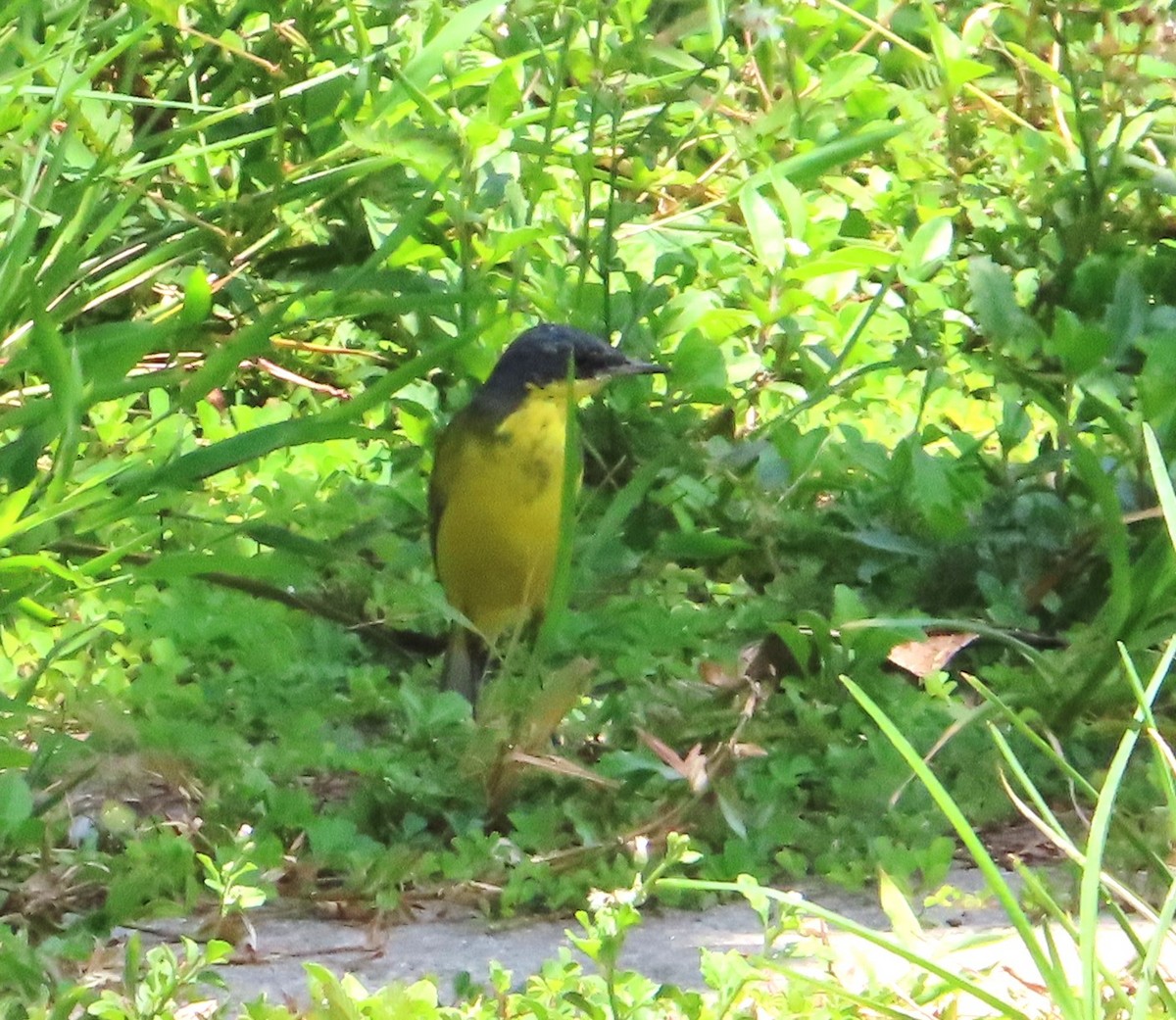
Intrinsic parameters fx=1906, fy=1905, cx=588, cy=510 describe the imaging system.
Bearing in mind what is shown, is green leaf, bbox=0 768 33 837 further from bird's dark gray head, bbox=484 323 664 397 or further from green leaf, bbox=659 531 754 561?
bird's dark gray head, bbox=484 323 664 397

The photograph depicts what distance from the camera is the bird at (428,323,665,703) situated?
4.70 meters

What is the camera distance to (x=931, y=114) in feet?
21.8

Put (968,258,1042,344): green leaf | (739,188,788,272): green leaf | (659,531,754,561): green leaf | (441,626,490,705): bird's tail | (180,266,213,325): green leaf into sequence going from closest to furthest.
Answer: (180,266,213,325): green leaf
(441,626,490,705): bird's tail
(968,258,1042,344): green leaf
(659,531,754,561): green leaf
(739,188,788,272): green leaf

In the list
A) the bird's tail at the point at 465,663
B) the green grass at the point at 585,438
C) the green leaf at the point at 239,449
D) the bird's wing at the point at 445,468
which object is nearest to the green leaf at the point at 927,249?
the green grass at the point at 585,438

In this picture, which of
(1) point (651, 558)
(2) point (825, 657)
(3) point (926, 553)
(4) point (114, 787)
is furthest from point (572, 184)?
(4) point (114, 787)

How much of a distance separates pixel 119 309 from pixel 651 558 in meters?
2.09

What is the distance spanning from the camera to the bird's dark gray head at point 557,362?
4824 millimetres

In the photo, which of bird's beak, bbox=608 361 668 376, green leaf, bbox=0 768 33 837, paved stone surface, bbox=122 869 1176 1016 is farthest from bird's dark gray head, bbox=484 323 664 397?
green leaf, bbox=0 768 33 837

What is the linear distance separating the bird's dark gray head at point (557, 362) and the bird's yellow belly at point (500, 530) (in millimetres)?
134

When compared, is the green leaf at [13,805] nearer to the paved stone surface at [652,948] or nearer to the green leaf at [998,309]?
the paved stone surface at [652,948]

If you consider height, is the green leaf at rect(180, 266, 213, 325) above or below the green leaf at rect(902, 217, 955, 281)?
above

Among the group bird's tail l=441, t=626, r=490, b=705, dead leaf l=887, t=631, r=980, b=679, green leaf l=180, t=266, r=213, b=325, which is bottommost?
bird's tail l=441, t=626, r=490, b=705

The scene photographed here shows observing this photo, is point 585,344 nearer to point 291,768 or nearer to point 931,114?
point 291,768

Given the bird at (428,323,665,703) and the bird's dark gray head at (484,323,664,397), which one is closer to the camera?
the bird at (428,323,665,703)
